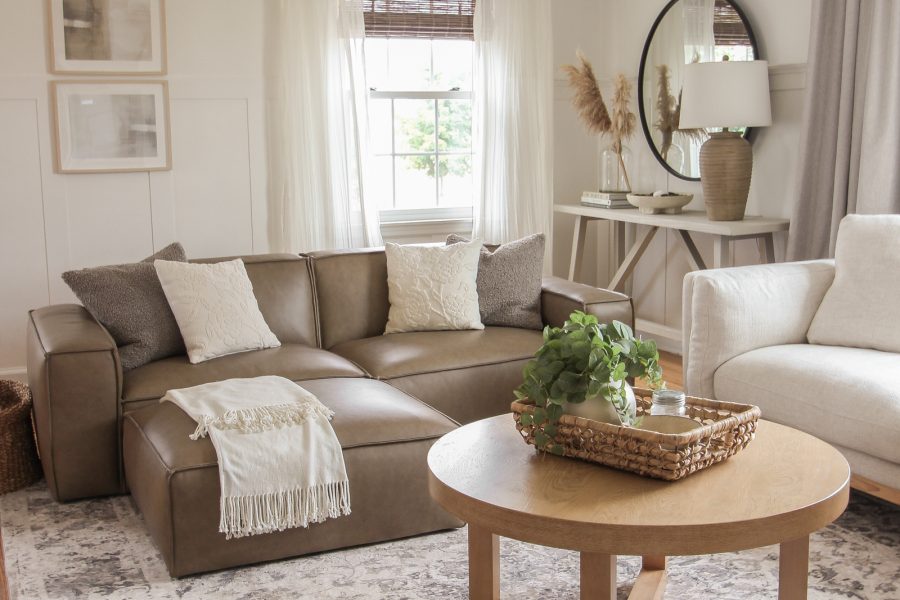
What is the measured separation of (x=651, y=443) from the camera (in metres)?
1.92

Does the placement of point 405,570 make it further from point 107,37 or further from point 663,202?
point 107,37

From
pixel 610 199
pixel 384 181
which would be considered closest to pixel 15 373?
pixel 384 181

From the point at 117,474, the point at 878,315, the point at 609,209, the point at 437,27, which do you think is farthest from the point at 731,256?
the point at 117,474

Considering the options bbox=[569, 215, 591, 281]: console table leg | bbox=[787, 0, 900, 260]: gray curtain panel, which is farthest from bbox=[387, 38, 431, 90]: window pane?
bbox=[787, 0, 900, 260]: gray curtain panel

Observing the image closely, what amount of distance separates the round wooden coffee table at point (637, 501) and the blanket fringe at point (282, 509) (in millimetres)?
561

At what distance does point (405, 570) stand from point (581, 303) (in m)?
1.48

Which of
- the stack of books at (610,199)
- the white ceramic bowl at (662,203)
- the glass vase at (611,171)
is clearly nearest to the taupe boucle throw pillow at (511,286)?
the white ceramic bowl at (662,203)

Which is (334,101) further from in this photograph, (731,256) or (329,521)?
(329,521)

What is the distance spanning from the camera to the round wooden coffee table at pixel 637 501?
175 centimetres

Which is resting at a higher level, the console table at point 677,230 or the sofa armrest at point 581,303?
the console table at point 677,230

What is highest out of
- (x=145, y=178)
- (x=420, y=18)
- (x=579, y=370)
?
(x=420, y=18)

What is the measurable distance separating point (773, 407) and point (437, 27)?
3098mm

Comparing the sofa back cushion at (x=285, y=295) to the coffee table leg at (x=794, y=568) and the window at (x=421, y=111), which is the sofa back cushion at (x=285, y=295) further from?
the coffee table leg at (x=794, y=568)

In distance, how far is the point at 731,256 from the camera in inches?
186
